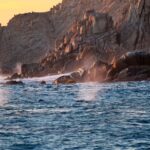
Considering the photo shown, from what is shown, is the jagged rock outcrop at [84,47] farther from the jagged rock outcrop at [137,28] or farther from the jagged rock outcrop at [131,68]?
the jagged rock outcrop at [131,68]

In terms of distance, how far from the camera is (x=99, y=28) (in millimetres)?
158125

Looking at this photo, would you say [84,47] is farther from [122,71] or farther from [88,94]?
[88,94]

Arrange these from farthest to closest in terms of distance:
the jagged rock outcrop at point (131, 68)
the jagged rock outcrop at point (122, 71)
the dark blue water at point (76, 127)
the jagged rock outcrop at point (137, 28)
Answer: the jagged rock outcrop at point (137, 28) < the jagged rock outcrop at point (122, 71) < the jagged rock outcrop at point (131, 68) < the dark blue water at point (76, 127)

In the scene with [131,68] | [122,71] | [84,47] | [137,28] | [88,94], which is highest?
[137,28]

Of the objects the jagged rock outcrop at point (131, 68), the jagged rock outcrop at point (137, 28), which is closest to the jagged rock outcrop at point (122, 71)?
the jagged rock outcrop at point (131, 68)

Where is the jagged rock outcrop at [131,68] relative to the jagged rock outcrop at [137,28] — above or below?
below

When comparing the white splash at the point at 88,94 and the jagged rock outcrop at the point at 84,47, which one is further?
the jagged rock outcrop at the point at 84,47

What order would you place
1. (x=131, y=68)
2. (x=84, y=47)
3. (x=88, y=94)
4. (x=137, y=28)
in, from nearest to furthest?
1. (x=88, y=94)
2. (x=131, y=68)
3. (x=137, y=28)
4. (x=84, y=47)

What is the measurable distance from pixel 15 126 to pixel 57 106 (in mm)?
15082

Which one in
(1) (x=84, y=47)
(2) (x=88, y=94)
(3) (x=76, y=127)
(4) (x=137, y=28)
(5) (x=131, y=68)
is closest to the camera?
(3) (x=76, y=127)

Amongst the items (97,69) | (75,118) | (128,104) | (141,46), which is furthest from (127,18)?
(75,118)

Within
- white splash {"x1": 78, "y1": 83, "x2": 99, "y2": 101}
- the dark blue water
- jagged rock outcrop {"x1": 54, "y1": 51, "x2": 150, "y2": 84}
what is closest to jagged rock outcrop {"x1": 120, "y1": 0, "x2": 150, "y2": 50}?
jagged rock outcrop {"x1": 54, "y1": 51, "x2": 150, "y2": 84}

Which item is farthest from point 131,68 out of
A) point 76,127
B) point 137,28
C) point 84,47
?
point 76,127

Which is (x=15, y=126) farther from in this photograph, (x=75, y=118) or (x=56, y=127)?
(x=75, y=118)
